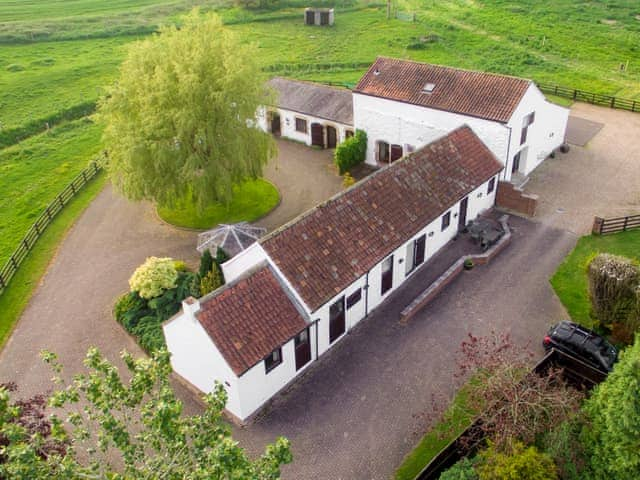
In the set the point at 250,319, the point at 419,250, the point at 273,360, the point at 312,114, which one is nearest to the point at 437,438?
the point at 273,360

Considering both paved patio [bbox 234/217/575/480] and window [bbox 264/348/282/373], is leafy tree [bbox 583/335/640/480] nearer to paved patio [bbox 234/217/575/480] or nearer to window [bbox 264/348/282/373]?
paved patio [bbox 234/217/575/480]

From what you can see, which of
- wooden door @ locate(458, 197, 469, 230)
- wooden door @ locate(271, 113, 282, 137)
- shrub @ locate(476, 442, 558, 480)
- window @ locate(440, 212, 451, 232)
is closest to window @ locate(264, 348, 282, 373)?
shrub @ locate(476, 442, 558, 480)

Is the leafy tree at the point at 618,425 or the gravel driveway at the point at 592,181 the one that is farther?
the gravel driveway at the point at 592,181

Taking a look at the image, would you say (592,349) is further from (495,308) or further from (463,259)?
(463,259)

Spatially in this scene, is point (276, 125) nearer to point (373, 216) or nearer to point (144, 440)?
point (373, 216)

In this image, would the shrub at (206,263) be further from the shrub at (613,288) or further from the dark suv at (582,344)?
the shrub at (613,288)

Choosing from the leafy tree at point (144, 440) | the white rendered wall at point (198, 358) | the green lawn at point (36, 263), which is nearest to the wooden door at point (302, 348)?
the white rendered wall at point (198, 358)
